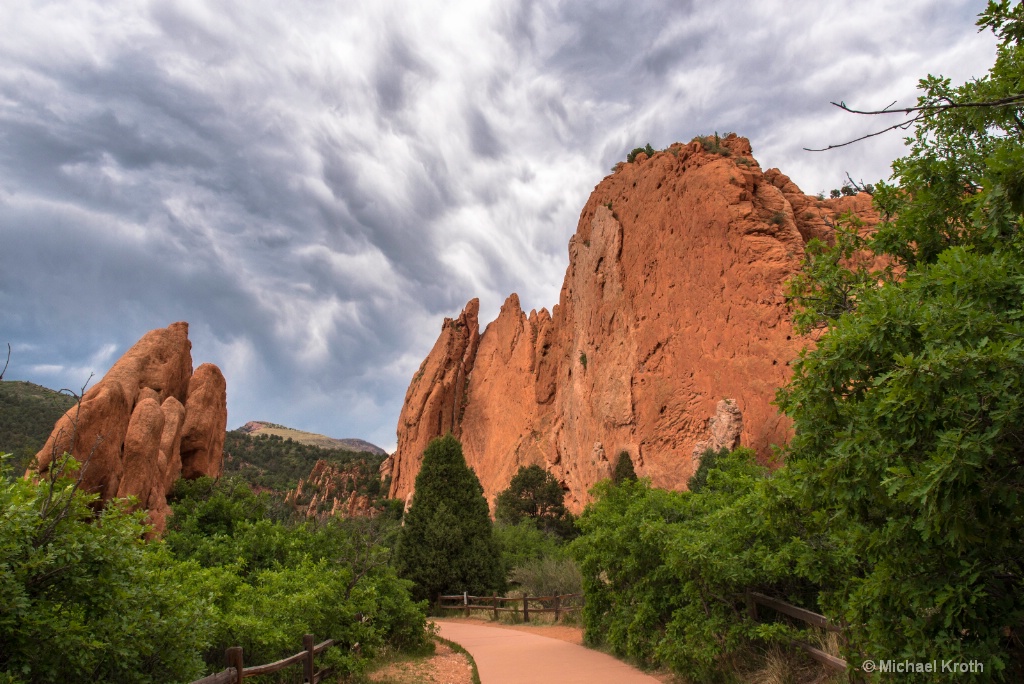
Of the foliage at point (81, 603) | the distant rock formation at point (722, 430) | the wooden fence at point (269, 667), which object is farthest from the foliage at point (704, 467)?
the foliage at point (81, 603)

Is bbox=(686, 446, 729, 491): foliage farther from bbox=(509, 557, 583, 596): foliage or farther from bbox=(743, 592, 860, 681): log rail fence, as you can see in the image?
bbox=(743, 592, 860, 681): log rail fence

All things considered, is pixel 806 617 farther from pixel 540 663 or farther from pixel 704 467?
pixel 704 467

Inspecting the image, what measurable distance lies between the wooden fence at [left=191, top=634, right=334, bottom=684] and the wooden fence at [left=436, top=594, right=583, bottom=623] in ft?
38.7

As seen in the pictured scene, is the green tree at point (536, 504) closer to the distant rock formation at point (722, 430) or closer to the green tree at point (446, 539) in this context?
the distant rock formation at point (722, 430)

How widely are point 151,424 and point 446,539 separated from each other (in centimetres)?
1094

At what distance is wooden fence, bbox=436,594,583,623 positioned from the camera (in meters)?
19.5

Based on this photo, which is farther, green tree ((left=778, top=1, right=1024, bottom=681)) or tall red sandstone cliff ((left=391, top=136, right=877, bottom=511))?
tall red sandstone cliff ((left=391, top=136, right=877, bottom=511))

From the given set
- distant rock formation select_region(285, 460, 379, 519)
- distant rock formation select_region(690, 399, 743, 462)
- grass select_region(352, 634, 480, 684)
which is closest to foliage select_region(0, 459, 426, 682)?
grass select_region(352, 634, 480, 684)

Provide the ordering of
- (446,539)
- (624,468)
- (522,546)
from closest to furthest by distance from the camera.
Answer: (446,539), (522,546), (624,468)

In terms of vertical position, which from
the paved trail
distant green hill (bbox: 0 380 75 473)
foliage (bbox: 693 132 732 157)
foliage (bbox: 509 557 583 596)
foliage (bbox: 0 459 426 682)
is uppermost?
foliage (bbox: 693 132 732 157)

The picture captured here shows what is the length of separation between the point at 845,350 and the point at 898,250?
2.55m

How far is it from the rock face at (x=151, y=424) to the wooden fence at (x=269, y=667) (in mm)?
10658

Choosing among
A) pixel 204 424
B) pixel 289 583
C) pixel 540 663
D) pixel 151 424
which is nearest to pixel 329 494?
pixel 204 424

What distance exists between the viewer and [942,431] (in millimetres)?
3559
